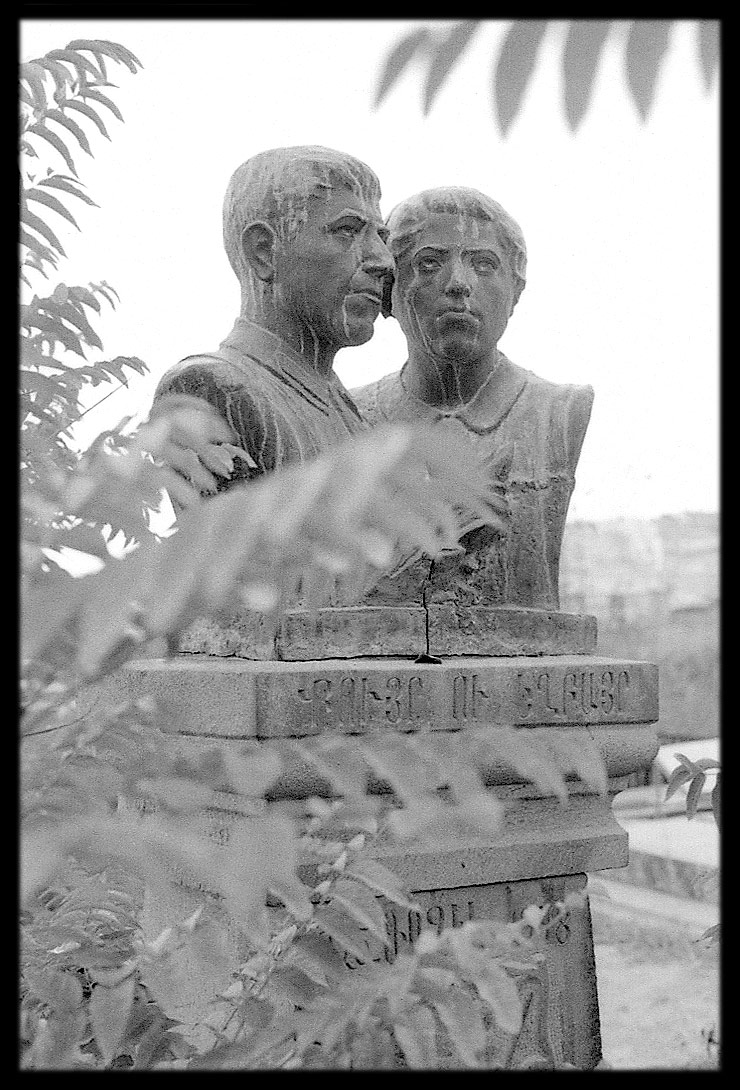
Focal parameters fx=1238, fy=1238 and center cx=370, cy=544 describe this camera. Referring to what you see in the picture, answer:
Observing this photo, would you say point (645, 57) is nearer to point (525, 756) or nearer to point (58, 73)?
point (525, 756)

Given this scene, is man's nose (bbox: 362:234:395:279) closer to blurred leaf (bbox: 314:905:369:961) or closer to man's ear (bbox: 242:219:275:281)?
man's ear (bbox: 242:219:275:281)

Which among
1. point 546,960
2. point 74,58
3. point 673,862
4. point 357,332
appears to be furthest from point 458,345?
point 673,862

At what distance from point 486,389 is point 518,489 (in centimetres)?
41

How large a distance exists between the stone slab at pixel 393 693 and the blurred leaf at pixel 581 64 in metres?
1.75

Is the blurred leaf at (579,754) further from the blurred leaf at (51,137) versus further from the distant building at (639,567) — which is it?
the distant building at (639,567)

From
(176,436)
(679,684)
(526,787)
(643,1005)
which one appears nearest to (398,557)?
(526,787)

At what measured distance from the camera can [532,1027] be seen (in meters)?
3.03

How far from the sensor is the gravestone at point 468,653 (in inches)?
111

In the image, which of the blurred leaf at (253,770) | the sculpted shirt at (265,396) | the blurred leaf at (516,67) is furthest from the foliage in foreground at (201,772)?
the sculpted shirt at (265,396)

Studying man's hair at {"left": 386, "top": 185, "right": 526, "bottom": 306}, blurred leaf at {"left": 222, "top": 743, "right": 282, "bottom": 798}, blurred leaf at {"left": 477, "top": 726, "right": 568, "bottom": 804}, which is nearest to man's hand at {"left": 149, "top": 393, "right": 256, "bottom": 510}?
blurred leaf at {"left": 222, "top": 743, "right": 282, "bottom": 798}

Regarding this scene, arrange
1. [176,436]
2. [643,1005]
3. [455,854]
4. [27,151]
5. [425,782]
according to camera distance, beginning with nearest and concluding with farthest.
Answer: [425,782]
[176,436]
[27,151]
[455,854]
[643,1005]

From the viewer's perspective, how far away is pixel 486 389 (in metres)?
3.76
